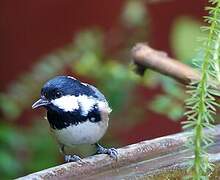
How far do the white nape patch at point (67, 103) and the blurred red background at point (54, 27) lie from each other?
175 centimetres

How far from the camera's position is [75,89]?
77.0 inches

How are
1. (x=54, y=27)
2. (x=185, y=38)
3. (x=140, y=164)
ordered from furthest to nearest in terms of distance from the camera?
(x=54, y=27), (x=185, y=38), (x=140, y=164)

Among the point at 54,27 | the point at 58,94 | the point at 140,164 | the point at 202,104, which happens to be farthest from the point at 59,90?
the point at 54,27

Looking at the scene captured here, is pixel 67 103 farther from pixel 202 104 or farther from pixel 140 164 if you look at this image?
pixel 202 104

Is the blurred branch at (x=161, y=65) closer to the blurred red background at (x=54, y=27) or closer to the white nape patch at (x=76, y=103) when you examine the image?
the white nape patch at (x=76, y=103)

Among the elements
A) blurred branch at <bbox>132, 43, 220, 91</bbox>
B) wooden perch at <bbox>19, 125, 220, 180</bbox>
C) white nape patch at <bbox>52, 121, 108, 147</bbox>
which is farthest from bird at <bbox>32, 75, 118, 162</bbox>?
wooden perch at <bbox>19, 125, 220, 180</bbox>

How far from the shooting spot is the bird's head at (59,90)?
193cm

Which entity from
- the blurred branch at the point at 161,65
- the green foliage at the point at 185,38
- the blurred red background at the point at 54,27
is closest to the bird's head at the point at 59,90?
the blurred branch at the point at 161,65

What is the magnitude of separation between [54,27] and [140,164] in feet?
7.75

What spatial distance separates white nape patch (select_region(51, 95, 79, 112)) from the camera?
1.96m

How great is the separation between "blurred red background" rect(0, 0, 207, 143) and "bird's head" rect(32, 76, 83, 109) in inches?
69.2

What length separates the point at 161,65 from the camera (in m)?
1.89

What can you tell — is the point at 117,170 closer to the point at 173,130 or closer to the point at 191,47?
the point at 191,47

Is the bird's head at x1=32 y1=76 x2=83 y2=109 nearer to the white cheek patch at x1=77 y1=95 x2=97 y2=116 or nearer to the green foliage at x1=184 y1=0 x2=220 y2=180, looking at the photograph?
the white cheek patch at x1=77 y1=95 x2=97 y2=116
